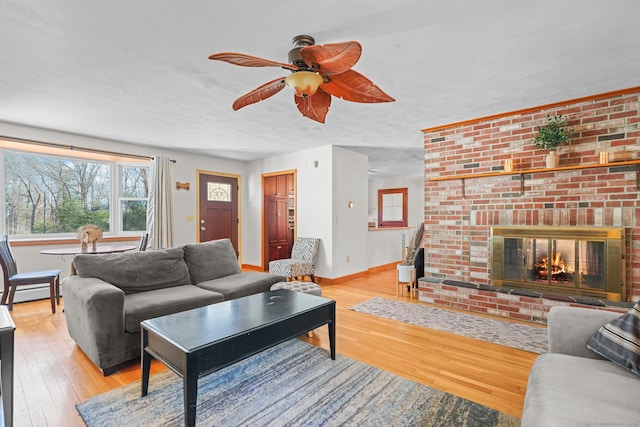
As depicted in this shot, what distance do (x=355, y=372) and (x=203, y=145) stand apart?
4.25 m

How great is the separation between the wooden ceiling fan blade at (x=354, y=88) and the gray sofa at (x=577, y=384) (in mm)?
1595

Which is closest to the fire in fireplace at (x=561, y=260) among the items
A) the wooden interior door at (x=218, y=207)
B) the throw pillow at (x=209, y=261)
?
the throw pillow at (x=209, y=261)

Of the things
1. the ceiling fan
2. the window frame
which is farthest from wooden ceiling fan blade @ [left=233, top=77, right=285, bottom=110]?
the window frame

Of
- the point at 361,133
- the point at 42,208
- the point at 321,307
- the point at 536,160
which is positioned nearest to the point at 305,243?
the point at 361,133

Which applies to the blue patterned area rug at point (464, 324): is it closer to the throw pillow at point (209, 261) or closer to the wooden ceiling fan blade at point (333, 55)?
the throw pillow at point (209, 261)

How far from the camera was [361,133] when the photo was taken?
14.1 feet

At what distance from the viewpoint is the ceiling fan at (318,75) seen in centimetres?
155

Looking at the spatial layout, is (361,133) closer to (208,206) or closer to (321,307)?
(321,307)

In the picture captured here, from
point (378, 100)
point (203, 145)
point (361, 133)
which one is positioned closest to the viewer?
point (378, 100)

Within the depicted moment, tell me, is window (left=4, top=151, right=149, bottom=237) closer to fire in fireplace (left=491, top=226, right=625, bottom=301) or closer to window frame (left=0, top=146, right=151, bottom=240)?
window frame (left=0, top=146, right=151, bottom=240)

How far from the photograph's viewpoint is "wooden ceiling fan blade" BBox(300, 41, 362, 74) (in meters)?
1.49

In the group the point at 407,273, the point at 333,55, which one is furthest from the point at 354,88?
the point at 407,273

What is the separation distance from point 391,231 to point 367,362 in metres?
4.73

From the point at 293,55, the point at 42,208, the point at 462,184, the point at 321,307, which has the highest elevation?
the point at 293,55
